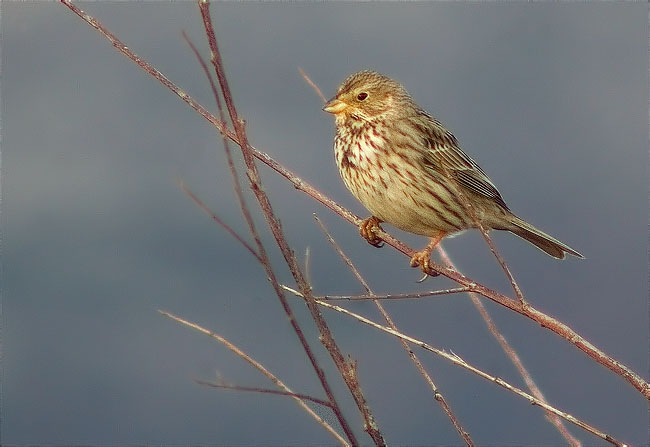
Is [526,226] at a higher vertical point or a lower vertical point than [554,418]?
higher

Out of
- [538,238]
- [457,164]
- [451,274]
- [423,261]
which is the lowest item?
[451,274]

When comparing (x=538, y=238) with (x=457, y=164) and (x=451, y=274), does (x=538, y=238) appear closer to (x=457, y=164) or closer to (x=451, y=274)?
(x=457, y=164)

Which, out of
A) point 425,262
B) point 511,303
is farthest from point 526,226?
point 511,303

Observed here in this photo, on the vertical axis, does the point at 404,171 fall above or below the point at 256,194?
above

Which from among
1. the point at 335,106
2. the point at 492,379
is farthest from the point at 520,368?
the point at 335,106

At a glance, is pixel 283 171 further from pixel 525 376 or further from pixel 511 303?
pixel 525 376

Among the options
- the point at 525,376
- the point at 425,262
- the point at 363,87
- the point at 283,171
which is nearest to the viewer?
the point at 525,376

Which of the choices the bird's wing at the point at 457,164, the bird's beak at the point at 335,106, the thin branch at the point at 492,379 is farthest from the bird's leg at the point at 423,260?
the thin branch at the point at 492,379
